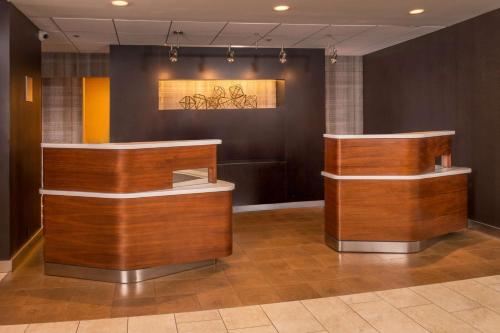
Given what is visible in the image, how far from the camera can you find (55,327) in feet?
11.7

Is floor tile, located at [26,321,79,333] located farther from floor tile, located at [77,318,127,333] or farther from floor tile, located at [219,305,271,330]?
floor tile, located at [219,305,271,330]

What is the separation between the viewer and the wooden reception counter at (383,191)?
210 inches

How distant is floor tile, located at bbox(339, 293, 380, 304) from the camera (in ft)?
13.3

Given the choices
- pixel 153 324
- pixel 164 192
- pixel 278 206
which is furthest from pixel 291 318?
pixel 278 206

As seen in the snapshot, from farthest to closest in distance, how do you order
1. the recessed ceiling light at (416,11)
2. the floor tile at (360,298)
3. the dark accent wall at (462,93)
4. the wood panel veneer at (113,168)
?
1. the dark accent wall at (462,93)
2. the recessed ceiling light at (416,11)
3. the wood panel veneer at (113,168)
4. the floor tile at (360,298)

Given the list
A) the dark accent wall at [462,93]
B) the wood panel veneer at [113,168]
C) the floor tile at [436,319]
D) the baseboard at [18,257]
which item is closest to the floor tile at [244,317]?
the floor tile at [436,319]

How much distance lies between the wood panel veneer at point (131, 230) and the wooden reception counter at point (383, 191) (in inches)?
56.3

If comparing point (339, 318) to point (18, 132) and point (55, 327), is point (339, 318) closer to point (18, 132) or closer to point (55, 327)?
point (55, 327)

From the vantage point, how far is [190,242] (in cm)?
470

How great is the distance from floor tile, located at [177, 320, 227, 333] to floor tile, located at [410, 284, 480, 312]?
1.71 meters

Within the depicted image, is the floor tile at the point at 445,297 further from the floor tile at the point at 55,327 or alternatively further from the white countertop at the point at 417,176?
the floor tile at the point at 55,327

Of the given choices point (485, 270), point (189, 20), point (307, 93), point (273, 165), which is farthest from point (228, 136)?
point (485, 270)

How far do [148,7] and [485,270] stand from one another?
430 centimetres

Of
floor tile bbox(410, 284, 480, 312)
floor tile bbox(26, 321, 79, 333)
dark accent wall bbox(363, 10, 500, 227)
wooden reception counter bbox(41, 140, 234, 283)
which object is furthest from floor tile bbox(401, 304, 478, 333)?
dark accent wall bbox(363, 10, 500, 227)
